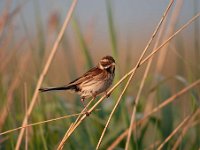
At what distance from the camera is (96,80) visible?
12.0 ft

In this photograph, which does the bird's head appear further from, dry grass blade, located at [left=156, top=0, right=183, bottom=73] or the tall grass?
dry grass blade, located at [left=156, top=0, right=183, bottom=73]

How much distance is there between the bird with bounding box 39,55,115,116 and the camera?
3.60 metres

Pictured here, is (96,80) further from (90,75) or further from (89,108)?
(89,108)

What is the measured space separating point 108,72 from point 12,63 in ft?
3.53

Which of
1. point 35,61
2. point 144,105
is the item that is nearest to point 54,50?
point 35,61

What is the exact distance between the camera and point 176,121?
4.60 meters

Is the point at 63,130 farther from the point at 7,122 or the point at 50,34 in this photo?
the point at 50,34

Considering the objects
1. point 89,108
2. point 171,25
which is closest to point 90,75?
point 89,108

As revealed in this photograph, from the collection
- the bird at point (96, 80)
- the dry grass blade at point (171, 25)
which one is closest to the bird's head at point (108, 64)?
the bird at point (96, 80)

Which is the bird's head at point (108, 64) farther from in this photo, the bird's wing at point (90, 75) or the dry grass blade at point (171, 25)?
the dry grass blade at point (171, 25)

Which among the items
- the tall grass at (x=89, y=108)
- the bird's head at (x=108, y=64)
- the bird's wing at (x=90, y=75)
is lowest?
the tall grass at (x=89, y=108)

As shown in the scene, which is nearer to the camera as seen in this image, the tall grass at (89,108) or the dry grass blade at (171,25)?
the tall grass at (89,108)

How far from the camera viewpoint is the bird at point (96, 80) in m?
→ 3.60

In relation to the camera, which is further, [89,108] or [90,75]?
[89,108]
